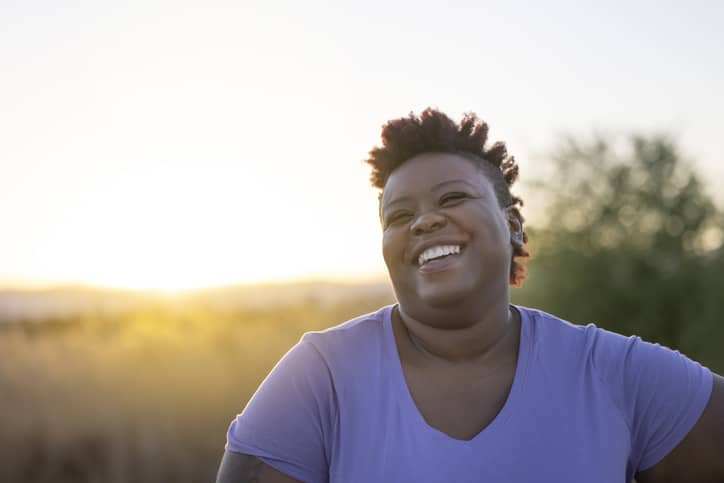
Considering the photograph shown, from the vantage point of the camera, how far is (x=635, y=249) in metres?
11.3

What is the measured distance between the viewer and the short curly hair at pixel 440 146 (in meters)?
2.52

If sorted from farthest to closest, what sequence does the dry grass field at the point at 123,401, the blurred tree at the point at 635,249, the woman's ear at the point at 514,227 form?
the blurred tree at the point at 635,249 < the dry grass field at the point at 123,401 < the woman's ear at the point at 514,227

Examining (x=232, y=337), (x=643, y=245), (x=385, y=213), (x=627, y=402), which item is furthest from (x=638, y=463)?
(x=643, y=245)

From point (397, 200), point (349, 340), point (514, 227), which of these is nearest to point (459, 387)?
point (349, 340)

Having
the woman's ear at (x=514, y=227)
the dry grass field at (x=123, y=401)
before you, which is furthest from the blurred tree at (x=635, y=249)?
the woman's ear at (x=514, y=227)

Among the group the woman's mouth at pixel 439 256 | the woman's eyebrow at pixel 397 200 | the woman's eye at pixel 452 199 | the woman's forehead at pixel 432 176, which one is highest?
the woman's forehead at pixel 432 176

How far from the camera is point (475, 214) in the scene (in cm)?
235

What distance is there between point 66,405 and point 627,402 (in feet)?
19.5

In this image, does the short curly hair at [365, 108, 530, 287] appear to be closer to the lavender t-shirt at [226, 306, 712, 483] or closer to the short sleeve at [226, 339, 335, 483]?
the lavender t-shirt at [226, 306, 712, 483]

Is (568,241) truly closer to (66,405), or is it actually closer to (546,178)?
(546,178)

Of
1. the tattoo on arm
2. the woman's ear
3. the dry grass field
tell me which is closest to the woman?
the tattoo on arm

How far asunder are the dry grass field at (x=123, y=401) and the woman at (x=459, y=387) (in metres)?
4.65

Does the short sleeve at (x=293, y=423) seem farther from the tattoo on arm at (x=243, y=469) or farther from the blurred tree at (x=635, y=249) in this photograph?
the blurred tree at (x=635, y=249)

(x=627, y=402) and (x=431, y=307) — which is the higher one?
(x=431, y=307)
